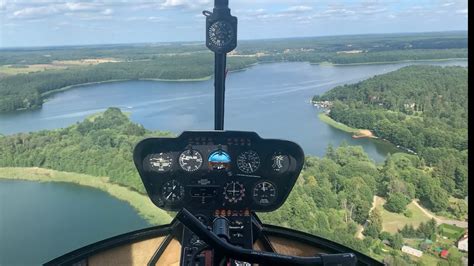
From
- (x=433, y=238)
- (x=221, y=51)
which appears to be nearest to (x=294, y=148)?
(x=221, y=51)

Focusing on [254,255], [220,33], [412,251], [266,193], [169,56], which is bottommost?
[412,251]

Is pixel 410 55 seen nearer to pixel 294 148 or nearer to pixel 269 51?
pixel 269 51

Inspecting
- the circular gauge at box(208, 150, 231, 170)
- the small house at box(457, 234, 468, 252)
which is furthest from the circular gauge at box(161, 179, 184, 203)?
the small house at box(457, 234, 468, 252)

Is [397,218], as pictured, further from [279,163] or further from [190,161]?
[190,161]

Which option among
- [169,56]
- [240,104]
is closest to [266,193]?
[240,104]

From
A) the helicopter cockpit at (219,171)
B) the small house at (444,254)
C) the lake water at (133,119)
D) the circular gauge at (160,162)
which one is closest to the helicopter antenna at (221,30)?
the lake water at (133,119)

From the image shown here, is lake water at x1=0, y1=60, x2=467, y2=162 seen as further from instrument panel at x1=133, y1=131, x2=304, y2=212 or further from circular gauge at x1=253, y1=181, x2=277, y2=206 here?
circular gauge at x1=253, y1=181, x2=277, y2=206
